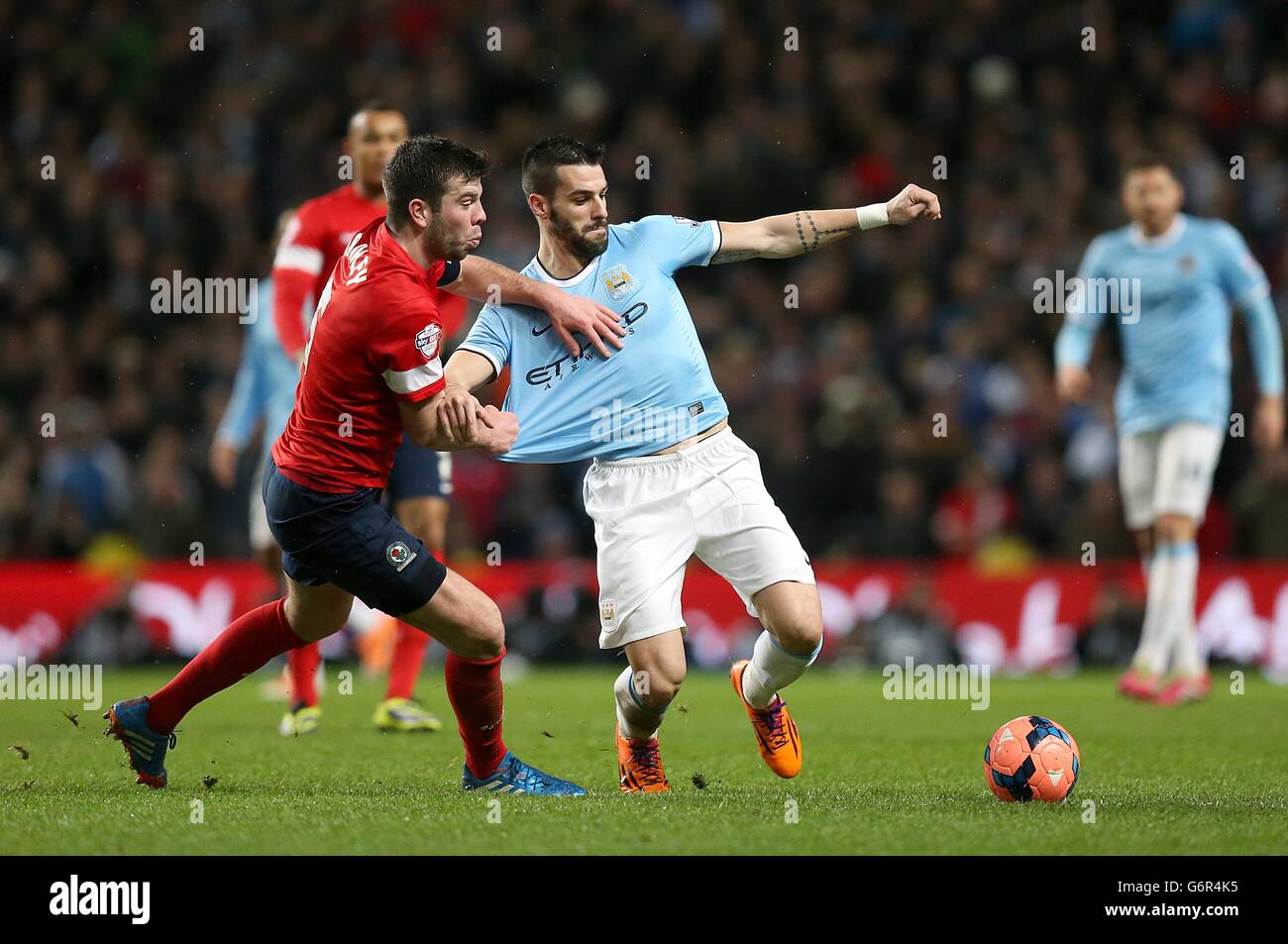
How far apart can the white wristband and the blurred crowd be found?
6.97 meters

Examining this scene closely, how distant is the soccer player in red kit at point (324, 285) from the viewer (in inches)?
295

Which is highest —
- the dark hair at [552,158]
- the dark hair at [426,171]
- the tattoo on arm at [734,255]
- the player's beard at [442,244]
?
the dark hair at [552,158]

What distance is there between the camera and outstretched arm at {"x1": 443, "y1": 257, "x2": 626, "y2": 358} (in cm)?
582

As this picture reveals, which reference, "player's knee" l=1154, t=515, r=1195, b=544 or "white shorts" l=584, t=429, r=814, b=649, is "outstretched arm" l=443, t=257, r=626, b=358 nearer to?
"white shorts" l=584, t=429, r=814, b=649

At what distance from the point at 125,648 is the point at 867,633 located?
18.1 ft

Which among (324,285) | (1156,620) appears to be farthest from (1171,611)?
(324,285)

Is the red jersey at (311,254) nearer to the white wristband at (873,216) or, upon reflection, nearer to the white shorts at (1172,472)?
the white wristband at (873,216)

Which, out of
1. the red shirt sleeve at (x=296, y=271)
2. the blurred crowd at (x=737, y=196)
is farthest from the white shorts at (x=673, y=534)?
the blurred crowd at (x=737, y=196)

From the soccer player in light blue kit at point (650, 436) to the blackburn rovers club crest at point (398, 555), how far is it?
0.67 m

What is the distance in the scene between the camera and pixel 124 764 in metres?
6.44

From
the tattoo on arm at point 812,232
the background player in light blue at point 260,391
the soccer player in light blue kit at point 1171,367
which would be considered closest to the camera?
the tattoo on arm at point 812,232

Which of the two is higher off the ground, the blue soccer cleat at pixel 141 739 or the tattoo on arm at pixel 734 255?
the tattoo on arm at pixel 734 255

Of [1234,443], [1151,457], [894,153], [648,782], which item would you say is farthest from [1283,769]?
[894,153]

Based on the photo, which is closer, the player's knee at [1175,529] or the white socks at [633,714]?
the white socks at [633,714]
